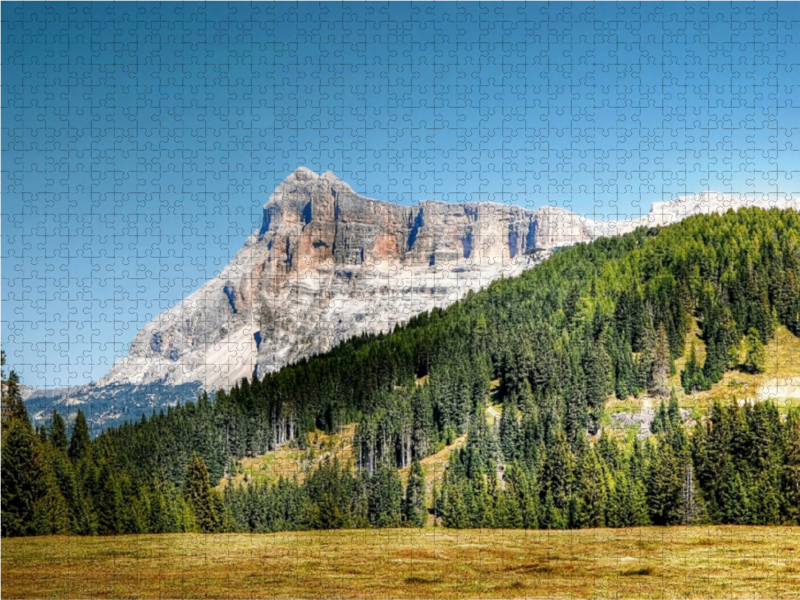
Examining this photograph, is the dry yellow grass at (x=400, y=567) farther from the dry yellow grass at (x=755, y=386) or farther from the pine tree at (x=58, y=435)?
the dry yellow grass at (x=755, y=386)

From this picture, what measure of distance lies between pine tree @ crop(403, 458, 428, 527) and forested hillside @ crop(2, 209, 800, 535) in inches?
9.5

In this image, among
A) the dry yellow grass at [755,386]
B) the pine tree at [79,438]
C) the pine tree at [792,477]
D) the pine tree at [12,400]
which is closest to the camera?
the pine tree at [792,477]

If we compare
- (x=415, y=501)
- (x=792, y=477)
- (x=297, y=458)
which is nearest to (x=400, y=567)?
(x=792, y=477)

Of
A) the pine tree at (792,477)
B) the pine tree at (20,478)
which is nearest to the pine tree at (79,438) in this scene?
the pine tree at (20,478)

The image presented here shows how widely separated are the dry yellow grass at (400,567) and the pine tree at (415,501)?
1622 inches

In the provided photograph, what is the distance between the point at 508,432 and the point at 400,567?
82.8 m

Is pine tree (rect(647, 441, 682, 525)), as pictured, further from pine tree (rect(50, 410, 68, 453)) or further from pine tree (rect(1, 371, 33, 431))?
pine tree (rect(50, 410, 68, 453))

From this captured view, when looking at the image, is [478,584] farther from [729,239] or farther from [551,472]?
[729,239]

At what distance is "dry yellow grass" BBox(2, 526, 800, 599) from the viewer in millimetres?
38438

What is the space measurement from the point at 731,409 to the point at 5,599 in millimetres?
84660

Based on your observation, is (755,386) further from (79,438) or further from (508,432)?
(79,438)

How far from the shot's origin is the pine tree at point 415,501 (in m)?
105

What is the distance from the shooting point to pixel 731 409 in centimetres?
9869

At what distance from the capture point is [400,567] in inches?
1791
